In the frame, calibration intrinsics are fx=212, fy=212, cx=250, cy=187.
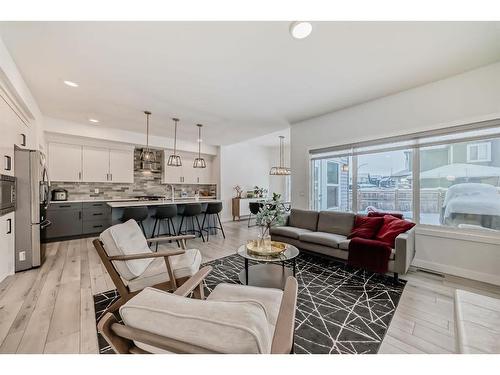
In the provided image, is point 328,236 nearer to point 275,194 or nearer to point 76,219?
point 275,194

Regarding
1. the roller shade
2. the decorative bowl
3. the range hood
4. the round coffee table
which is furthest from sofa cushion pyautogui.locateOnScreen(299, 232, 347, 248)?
the range hood

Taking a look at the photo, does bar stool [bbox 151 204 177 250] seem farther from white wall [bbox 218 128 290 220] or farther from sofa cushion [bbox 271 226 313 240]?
white wall [bbox 218 128 290 220]

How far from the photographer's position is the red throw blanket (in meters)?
A: 2.65

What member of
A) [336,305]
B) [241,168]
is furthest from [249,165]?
[336,305]

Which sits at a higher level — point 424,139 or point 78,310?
point 424,139

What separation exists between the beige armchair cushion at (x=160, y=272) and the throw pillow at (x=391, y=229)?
247 centimetres

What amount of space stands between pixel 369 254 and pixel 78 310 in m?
3.31

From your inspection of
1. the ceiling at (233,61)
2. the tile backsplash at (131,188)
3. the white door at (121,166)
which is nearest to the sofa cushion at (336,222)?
the ceiling at (233,61)

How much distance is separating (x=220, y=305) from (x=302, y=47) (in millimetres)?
2468

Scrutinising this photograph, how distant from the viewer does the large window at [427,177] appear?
276 cm

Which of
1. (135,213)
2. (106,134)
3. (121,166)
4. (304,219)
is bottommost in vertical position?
(304,219)

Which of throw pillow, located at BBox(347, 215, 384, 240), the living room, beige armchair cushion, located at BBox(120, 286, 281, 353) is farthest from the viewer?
throw pillow, located at BBox(347, 215, 384, 240)

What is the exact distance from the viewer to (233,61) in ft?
8.04

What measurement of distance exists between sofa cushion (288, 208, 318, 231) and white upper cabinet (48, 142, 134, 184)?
4469mm
